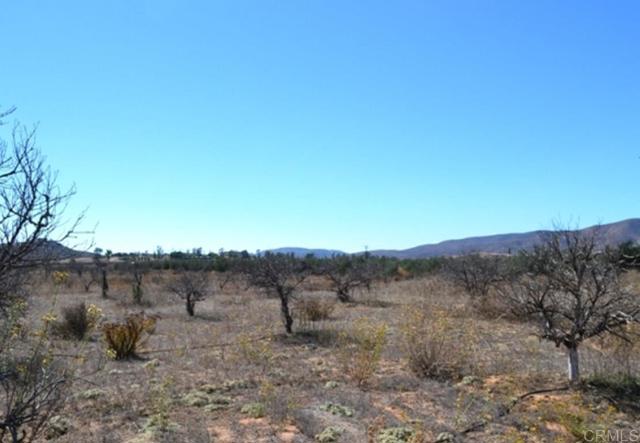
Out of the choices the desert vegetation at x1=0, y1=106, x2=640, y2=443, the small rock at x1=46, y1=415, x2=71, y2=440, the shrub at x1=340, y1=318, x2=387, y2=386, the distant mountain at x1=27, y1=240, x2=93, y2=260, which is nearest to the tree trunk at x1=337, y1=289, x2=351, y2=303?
the desert vegetation at x1=0, y1=106, x2=640, y2=443

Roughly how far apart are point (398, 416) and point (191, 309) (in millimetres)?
14141

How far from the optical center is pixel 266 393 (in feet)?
25.9

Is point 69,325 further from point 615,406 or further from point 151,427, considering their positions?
point 615,406

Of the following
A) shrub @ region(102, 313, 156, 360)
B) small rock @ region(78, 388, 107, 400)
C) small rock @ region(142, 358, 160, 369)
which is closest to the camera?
small rock @ region(78, 388, 107, 400)

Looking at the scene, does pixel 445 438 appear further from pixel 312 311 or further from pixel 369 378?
pixel 312 311

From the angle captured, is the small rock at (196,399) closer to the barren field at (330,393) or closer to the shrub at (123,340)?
the barren field at (330,393)

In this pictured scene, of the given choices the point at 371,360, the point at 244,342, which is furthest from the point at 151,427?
the point at 244,342

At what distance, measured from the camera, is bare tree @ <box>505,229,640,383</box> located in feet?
28.0

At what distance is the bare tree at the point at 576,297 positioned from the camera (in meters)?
8.53

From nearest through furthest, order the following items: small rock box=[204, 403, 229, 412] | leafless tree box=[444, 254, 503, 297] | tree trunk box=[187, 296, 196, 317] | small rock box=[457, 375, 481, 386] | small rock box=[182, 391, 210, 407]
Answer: small rock box=[204, 403, 229, 412], small rock box=[182, 391, 210, 407], small rock box=[457, 375, 481, 386], tree trunk box=[187, 296, 196, 317], leafless tree box=[444, 254, 503, 297]

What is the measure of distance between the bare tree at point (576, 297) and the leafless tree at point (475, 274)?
11.3m

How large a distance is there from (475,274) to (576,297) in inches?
571

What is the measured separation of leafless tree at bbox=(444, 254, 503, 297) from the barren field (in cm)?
736

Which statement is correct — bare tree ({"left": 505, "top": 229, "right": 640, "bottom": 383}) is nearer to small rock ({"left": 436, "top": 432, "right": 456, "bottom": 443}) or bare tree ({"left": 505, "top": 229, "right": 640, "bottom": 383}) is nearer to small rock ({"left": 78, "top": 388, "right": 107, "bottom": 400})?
small rock ({"left": 436, "top": 432, "right": 456, "bottom": 443})
